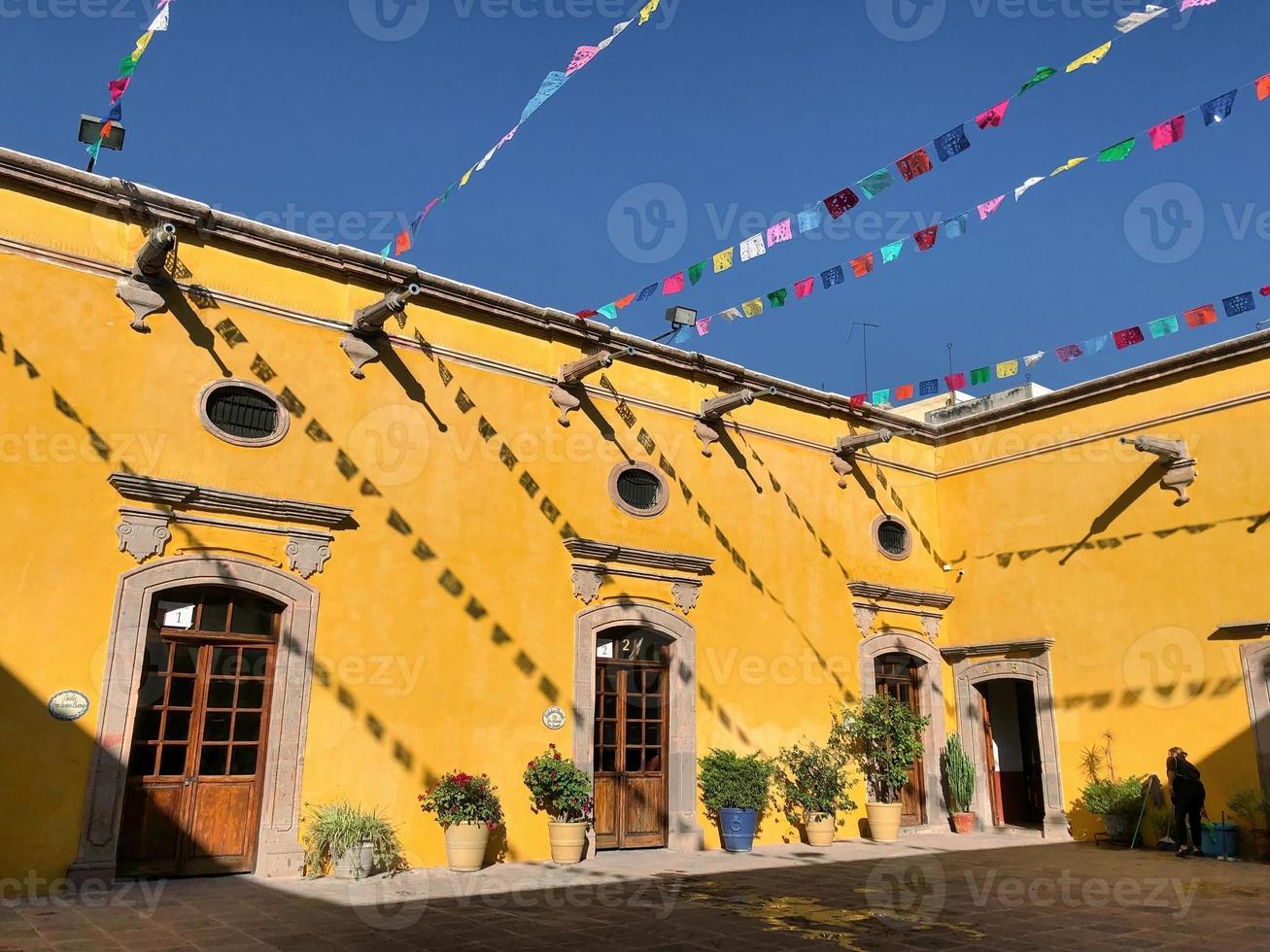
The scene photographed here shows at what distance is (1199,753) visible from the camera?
→ 1106 cm

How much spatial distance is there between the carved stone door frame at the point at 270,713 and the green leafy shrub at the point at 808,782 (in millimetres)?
5667

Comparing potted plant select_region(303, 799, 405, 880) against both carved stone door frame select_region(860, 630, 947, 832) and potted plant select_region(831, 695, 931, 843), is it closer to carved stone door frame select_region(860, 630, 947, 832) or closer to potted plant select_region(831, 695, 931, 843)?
potted plant select_region(831, 695, 931, 843)

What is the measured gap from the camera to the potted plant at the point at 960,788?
41.4 feet

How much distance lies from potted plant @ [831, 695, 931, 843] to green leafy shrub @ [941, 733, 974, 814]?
3.00ft

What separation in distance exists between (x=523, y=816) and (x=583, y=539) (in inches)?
113

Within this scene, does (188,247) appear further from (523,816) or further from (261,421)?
(523,816)

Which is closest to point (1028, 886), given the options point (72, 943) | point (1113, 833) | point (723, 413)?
point (1113, 833)

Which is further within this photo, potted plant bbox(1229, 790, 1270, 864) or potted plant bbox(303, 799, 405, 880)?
potted plant bbox(1229, 790, 1270, 864)

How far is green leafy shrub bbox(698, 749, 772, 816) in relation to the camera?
421 inches

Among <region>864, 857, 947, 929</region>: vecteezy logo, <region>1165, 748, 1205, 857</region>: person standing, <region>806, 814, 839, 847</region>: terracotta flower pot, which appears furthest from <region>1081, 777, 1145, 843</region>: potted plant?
<region>806, 814, 839, 847</region>: terracotta flower pot

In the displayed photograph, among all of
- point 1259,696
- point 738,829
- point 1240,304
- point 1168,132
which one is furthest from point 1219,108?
point 738,829

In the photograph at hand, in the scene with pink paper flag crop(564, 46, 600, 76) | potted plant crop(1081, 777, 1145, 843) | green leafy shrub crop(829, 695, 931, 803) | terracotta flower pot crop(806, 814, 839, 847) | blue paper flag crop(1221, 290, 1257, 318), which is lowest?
terracotta flower pot crop(806, 814, 839, 847)

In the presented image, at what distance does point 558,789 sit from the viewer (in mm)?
9484

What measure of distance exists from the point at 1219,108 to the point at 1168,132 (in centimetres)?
36
